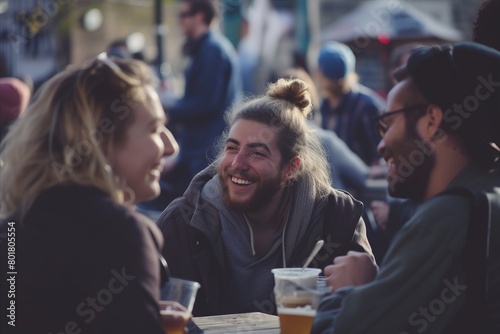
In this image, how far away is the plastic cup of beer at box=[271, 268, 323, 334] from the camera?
121 inches

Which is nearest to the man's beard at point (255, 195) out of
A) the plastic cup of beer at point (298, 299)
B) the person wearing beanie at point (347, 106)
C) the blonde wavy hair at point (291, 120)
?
the blonde wavy hair at point (291, 120)

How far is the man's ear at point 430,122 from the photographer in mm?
3098

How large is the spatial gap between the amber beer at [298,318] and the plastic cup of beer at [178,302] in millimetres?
326

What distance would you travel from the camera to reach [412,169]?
123 inches

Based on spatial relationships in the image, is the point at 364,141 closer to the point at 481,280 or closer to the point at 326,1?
the point at 481,280

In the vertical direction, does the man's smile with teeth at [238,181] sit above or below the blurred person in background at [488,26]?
below

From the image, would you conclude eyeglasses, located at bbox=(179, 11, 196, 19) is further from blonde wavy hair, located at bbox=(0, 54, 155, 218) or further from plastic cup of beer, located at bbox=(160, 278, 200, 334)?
plastic cup of beer, located at bbox=(160, 278, 200, 334)

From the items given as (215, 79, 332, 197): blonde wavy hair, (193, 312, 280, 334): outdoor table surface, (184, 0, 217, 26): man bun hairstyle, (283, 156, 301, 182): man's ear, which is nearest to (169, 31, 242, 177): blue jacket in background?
(184, 0, 217, 26): man bun hairstyle

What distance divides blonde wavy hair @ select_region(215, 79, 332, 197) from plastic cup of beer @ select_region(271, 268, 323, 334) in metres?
1.46

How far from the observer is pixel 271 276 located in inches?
171

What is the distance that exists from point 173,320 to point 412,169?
89cm

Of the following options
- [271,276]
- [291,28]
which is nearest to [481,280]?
[271,276]

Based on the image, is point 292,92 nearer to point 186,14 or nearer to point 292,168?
point 292,168

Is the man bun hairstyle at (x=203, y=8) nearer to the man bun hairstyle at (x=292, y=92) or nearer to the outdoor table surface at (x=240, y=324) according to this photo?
the man bun hairstyle at (x=292, y=92)
